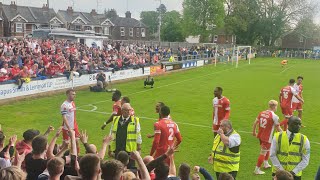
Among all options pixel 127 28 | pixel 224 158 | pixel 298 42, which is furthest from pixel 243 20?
pixel 224 158

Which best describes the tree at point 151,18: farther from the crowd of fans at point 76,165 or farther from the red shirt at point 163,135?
the crowd of fans at point 76,165

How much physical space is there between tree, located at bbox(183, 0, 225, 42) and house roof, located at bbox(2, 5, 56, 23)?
28.9 meters

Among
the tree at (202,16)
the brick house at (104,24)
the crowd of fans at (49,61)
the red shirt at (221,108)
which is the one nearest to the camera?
the red shirt at (221,108)

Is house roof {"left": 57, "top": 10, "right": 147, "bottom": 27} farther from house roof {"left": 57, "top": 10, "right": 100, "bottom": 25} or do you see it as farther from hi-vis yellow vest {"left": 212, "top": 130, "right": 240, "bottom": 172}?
hi-vis yellow vest {"left": 212, "top": 130, "right": 240, "bottom": 172}

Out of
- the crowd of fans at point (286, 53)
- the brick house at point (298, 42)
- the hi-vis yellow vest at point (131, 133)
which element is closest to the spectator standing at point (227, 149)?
the hi-vis yellow vest at point (131, 133)

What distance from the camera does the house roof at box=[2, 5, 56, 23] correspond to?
6509 cm

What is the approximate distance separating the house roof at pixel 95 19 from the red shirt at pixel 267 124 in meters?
69.8

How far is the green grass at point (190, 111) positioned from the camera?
42.7 ft

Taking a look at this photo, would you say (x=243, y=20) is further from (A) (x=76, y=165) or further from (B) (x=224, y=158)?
(A) (x=76, y=165)

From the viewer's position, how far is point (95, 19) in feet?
275

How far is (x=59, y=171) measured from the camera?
5020mm

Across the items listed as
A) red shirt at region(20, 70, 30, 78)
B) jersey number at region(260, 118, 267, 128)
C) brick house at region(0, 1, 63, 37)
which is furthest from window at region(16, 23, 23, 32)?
jersey number at region(260, 118, 267, 128)

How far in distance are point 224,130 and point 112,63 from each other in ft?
82.2

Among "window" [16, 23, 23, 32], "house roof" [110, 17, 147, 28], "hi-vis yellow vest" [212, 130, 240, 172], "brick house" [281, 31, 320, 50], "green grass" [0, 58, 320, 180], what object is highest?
"house roof" [110, 17, 147, 28]
